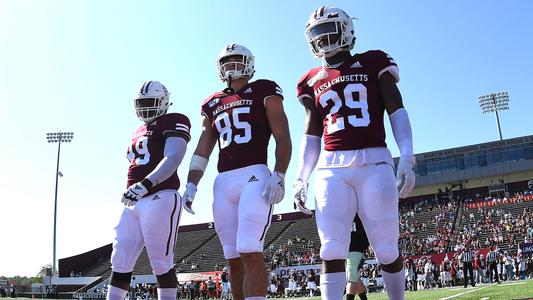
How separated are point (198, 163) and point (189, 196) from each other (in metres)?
0.43

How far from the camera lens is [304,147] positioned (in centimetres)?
516

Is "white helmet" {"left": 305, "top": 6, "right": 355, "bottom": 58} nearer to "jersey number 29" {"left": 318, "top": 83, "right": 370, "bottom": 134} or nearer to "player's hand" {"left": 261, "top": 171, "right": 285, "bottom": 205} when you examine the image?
"jersey number 29" {"left": 318, "top": 83, "right": 370, "bottom": 134}

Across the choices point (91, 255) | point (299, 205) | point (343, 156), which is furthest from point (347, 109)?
point (91, 255)

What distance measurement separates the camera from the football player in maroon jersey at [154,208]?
6121 millimetres

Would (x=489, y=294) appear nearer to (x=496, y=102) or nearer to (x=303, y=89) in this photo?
(x=303, y=89)

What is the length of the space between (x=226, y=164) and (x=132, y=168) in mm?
1611

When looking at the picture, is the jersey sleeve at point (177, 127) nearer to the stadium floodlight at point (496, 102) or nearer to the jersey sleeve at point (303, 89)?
the jersey sleeve at point (303, 89)

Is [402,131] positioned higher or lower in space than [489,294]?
higher

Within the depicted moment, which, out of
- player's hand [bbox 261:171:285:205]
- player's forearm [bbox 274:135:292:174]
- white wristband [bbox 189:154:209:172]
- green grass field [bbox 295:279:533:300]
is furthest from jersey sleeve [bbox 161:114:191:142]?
green grass field [bbox 295:279:533:300]

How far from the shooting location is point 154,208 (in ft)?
20.2

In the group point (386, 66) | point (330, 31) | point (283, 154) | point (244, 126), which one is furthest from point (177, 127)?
point (386, 66)

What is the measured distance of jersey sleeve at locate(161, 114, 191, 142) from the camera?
6559 mm

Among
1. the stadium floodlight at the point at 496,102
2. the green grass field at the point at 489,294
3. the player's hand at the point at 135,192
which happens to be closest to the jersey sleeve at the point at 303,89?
the player's hand at the point at 135,192

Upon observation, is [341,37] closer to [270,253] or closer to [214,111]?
[214,111]
